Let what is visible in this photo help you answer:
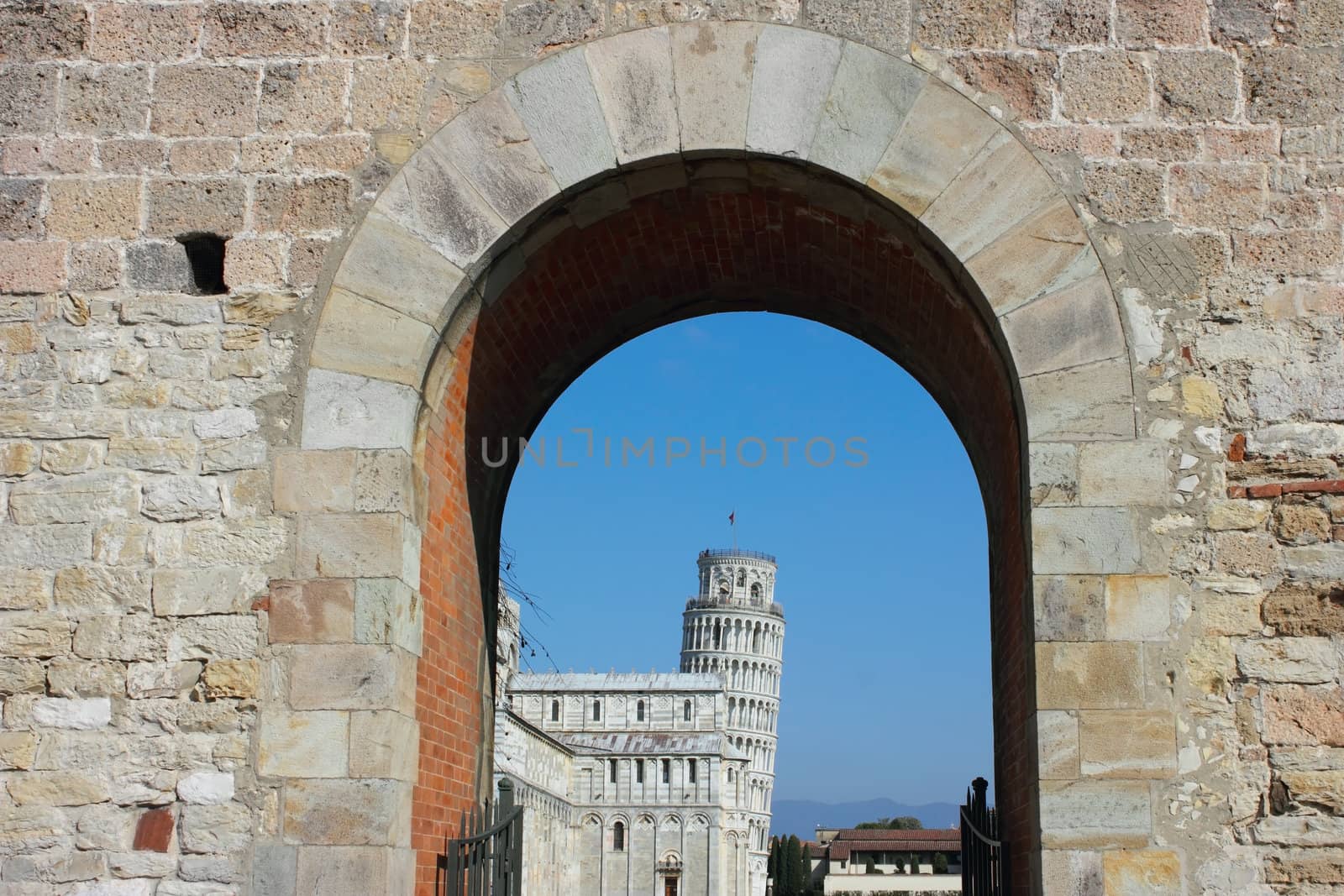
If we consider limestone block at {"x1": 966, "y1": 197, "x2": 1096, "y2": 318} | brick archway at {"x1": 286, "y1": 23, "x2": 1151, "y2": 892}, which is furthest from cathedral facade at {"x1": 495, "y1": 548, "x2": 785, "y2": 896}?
limestone block at {"x1": 966, "y1": 197, "x2": 1096, "y2": 318}

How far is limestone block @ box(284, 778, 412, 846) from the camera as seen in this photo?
6176mm

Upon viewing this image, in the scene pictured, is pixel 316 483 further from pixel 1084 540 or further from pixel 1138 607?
pixel 1138 607

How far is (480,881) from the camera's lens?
718 centimetres

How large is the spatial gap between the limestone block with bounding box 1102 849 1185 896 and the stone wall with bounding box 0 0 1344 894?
0.04 feet

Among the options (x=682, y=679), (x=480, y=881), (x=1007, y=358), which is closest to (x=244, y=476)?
(x=480, y=881)

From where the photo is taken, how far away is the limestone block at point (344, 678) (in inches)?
248

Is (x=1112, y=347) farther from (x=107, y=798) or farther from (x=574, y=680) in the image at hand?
(x=574, y=680)

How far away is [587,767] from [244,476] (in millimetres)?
74031

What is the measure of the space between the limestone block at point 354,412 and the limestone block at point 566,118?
1306 millimetres

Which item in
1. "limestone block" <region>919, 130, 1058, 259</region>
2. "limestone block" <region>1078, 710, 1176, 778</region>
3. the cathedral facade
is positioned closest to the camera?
"limestone block" <region>1078, 710, 1176, 778</region>

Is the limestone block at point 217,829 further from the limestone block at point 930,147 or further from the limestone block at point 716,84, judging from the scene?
the limestone block at point 930,147


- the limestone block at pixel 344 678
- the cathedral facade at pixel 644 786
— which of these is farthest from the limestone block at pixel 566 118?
the cathedral facade at pixel 644 786

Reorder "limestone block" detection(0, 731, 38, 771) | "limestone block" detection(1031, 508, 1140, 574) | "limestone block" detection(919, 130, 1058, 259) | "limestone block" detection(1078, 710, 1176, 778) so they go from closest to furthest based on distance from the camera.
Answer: "limestone block" detection(1078, 710, 1176, 778)
"limestone block" detection(1031, 508, 1140, 574)
"limestone block" detection(0, 731, 38, 771)
"limestone block" detection(919, 130, 1058, 259)

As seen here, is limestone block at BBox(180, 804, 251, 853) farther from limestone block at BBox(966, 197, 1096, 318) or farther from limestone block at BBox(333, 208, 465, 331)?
limestone block at BBox(966, 197, 1096, 318)
